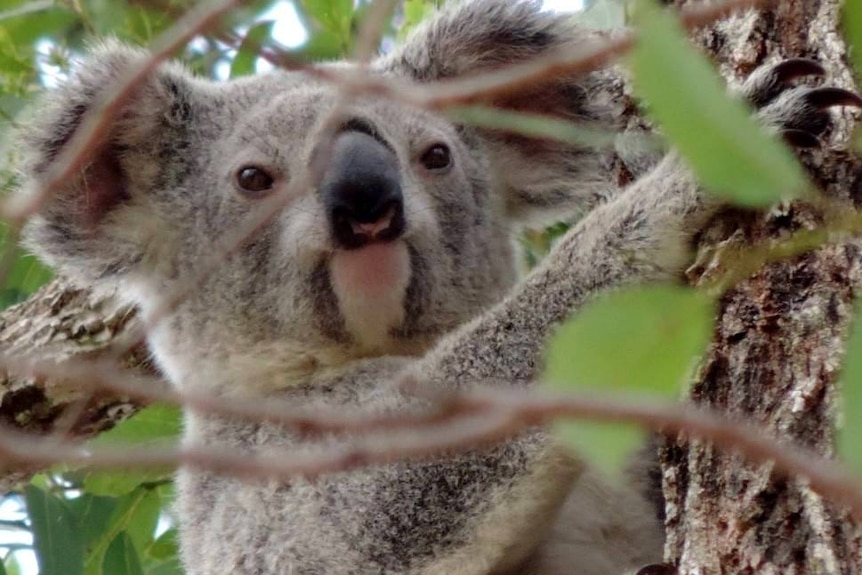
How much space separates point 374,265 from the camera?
2.32 meters

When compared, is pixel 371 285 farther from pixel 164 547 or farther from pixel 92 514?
pixel 164 547

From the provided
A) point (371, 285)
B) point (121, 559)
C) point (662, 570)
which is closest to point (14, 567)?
point (121, 559)

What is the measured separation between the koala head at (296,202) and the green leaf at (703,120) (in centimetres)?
Result: 154

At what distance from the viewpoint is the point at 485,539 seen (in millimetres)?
2045

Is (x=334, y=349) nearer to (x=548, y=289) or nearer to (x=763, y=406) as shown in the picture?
(x=548, y=289)

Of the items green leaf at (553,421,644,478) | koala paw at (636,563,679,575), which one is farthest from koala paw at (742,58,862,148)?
green leaf at (553,421,644,478)

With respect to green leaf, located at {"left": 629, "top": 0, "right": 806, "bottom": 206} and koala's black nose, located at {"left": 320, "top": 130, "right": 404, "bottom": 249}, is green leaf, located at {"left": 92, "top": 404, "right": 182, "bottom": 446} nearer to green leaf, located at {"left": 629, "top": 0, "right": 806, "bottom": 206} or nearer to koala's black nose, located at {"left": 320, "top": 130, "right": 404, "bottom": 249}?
koala's black nose, located at {"left": 320, "top": 130, "right": 404, "bottom": 249}

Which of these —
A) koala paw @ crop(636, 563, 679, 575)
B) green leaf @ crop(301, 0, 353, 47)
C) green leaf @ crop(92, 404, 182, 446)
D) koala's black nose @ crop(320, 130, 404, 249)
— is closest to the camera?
koala paw @ crop(636, 563, 679, 575)

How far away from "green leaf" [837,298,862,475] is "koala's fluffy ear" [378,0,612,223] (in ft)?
6.51

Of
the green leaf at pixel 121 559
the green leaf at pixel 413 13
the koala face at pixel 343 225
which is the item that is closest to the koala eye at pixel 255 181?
the koala face at pixel 343 225

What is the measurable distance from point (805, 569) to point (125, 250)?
172cm

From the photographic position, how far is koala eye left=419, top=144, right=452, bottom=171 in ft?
8.52

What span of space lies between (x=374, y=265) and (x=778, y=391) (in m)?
1.00

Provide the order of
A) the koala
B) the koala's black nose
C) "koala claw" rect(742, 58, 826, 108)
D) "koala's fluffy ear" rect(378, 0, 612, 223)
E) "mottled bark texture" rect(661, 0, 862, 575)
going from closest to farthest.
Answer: "mottled bark texture" rect(661, 0, 862, 575) < "koala claw" rect(742, 58, 826, 108) < the koala < the koala's black nose < "koala's fluffy ear" rect(378, 0, 612, 223)
